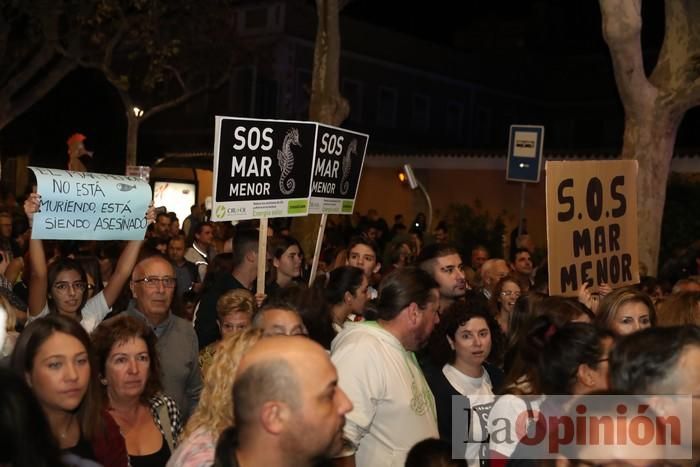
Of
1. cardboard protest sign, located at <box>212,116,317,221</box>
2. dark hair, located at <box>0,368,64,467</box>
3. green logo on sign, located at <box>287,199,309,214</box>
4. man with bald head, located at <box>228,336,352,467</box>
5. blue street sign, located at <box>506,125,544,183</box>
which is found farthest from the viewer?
blue street sign, located at <box>506,125,544,183</box>

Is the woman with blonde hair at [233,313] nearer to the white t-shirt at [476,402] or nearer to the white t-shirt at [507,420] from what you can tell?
the white t-shirt at [476,402]

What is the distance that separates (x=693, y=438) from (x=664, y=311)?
3252 mm

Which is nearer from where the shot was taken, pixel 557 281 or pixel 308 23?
pixel 557 281

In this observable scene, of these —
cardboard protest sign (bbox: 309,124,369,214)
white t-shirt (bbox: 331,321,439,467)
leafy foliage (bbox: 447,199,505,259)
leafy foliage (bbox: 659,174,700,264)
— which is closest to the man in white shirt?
white t-shirt (bbox: 331,321,439,467)

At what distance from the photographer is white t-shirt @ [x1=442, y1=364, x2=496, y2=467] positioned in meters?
5.41

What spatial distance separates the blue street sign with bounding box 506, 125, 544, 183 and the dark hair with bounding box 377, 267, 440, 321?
7031mm

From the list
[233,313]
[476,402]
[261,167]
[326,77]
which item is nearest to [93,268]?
[261,167]

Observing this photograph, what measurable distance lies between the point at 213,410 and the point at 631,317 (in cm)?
319

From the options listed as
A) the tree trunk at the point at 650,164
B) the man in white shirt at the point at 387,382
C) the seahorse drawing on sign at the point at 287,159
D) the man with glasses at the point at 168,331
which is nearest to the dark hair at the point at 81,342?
the man in white shirt at the point at 387,382

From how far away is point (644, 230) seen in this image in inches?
489

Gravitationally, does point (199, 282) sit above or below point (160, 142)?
below

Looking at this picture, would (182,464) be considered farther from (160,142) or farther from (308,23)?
(160,142)

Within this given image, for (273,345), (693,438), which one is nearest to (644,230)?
(693,438)

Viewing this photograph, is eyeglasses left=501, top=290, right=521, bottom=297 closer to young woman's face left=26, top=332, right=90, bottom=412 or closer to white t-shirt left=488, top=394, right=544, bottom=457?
white t-shirt left=488, top=394, right=544, bottom=457
